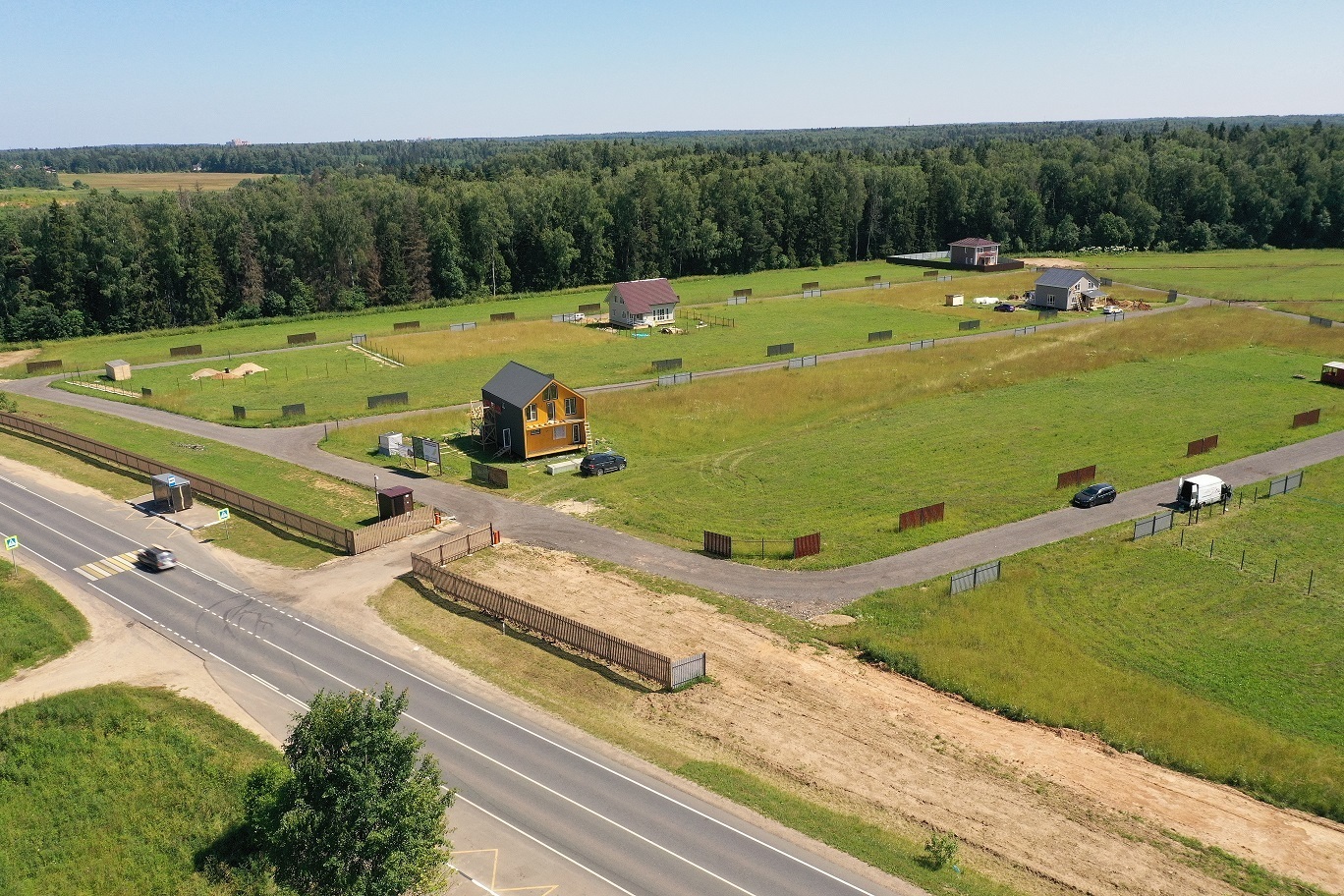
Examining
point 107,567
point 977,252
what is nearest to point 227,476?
point 107,567

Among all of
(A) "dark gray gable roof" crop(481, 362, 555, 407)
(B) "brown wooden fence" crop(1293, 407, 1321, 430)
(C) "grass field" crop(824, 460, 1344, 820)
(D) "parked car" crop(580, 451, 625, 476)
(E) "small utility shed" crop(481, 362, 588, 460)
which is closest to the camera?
(C) "grass field" crop(824, 460, 1344, 820)

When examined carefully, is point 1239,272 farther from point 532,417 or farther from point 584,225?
point 532,417

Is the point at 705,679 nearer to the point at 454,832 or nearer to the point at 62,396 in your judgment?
the point at 454,832

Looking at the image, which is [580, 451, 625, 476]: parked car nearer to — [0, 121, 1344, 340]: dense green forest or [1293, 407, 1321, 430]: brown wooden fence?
[1293, 407, 1321, 430]: brown wooden fence

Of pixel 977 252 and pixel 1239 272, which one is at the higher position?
pixel 977 252

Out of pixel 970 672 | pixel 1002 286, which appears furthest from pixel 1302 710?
pixel 1002 286

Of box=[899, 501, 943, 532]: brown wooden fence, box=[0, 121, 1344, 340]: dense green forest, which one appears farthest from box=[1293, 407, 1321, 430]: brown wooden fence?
box=[0, 121, 1344, 340]: dense green forest
